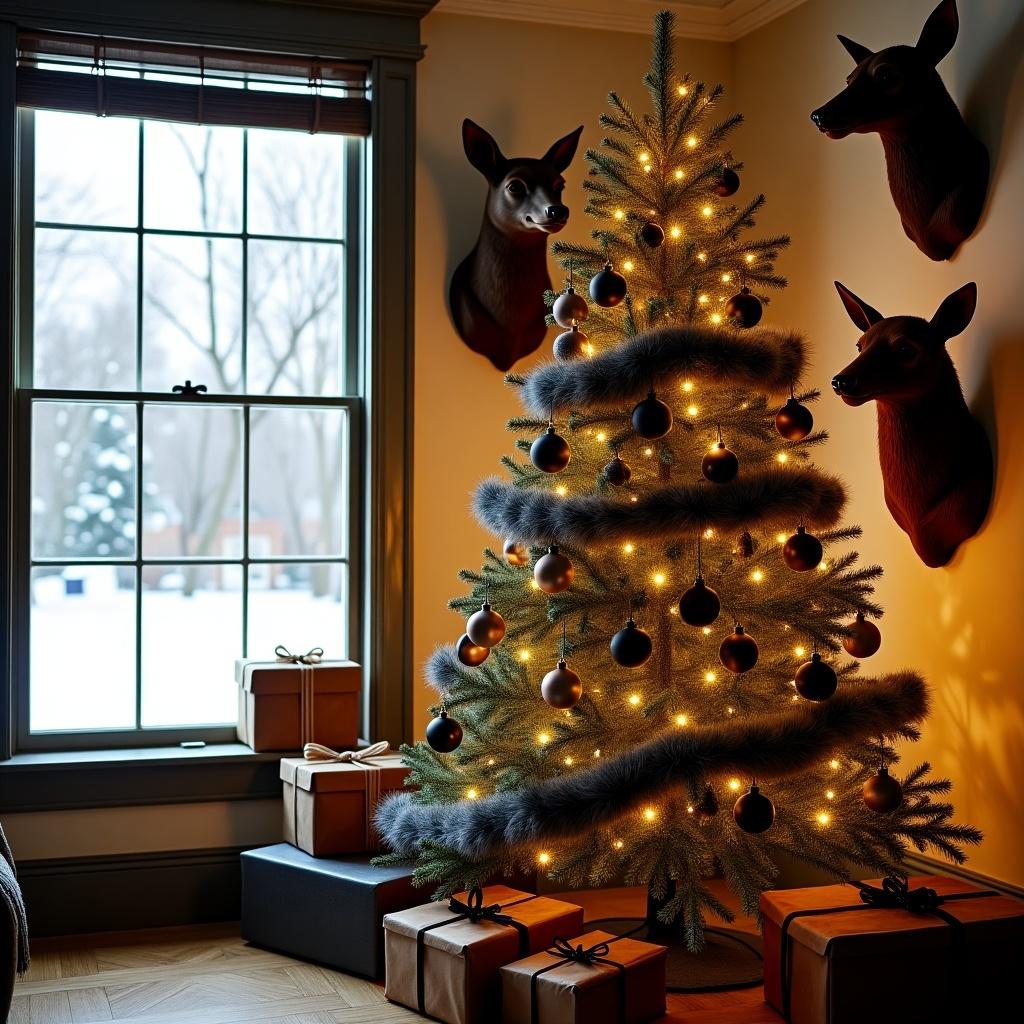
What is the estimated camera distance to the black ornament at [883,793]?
8.38 feet

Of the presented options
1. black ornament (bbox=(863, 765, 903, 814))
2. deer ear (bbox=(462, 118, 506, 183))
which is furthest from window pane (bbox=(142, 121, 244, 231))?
black ornament (bbox=(863, 765, 903, 814))

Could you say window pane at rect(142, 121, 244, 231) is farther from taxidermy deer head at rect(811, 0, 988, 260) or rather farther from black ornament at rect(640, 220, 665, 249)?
taxidermy deer head at rect(811, 0, 988, 260)

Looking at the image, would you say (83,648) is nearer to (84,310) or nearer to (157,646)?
(157,646)

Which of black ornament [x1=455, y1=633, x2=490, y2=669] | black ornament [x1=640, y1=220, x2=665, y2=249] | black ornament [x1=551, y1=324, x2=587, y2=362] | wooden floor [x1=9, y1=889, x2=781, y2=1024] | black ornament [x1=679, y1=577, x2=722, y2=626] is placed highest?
black ornament [x1=640, y1=220, x2=665, y2=249]

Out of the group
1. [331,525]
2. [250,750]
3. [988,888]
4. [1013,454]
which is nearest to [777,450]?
[1013,454]

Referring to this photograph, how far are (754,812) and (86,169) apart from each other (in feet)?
8.08

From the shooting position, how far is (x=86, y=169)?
3393 millimetres

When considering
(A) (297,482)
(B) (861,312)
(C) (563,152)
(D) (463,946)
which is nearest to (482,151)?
(C) (563,152)

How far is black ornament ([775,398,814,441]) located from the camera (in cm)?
263

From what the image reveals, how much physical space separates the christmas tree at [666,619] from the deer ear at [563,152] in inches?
20.1

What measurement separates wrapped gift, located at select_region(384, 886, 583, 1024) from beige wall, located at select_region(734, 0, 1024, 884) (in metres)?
1.03

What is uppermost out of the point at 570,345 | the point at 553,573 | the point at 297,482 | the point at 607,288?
the point at 607,288

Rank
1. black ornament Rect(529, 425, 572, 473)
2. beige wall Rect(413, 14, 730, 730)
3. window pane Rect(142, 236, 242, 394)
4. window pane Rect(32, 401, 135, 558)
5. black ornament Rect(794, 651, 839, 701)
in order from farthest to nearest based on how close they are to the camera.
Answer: beige wall Rect(413, 14, 730, 730)
window pane Rect(142, 236, 242, 394)
window pane Rect(32, 401, 135, 558)
black ornament Rect(529, 425, 572, 473)
black ornament Rect(794, 651, 839, 701)

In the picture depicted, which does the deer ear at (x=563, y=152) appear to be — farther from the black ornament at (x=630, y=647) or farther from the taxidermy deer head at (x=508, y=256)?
the black ornament at (x=630, y=647)
